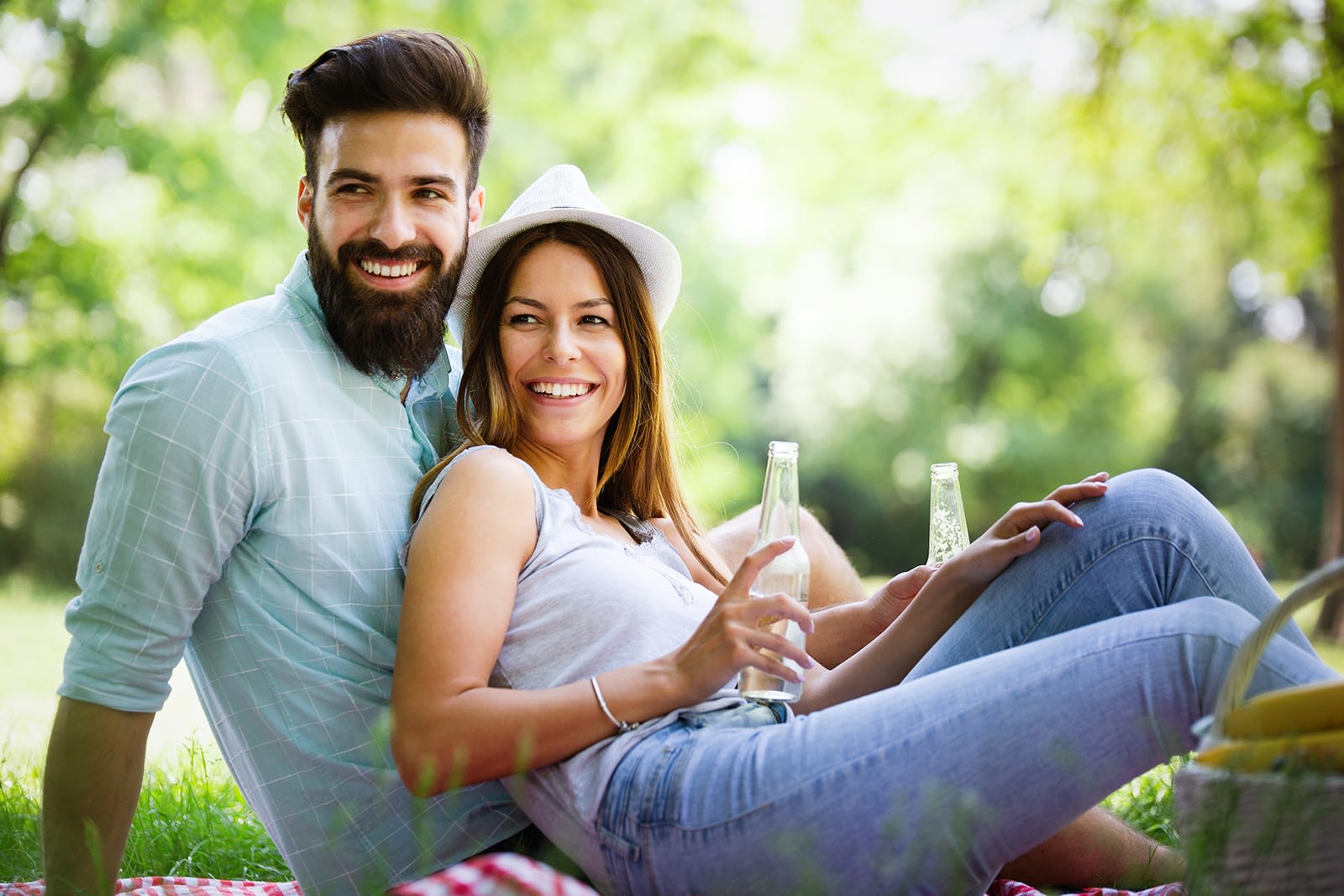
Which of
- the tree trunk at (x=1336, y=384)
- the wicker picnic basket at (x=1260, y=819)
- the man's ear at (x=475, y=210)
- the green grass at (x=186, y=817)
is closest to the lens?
the wicker picnic basket at (x=1260, y=819)

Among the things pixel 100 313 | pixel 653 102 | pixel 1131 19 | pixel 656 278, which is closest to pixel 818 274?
pixel 653 102

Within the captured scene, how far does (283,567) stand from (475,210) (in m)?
1.10

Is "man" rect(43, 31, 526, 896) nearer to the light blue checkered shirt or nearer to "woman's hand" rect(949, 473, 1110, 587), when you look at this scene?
the light blue checkered shirt

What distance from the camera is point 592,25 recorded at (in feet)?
46.3

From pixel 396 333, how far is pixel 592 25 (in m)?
12.3

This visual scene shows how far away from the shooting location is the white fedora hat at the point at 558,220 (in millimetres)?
2908

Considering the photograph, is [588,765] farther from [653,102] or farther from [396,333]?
[653,102]

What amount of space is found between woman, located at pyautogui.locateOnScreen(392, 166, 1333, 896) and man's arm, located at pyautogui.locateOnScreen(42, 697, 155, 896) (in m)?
0.59

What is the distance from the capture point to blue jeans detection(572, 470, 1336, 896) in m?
2.00

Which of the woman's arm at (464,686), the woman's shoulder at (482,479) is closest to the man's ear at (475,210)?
the woman's shoulder at (482,479)

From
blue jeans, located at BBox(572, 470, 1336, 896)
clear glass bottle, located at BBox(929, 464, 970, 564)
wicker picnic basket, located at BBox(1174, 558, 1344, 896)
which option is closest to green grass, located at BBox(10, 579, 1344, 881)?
clear glass bottle, located at BBox(929, 464, 970, 564)

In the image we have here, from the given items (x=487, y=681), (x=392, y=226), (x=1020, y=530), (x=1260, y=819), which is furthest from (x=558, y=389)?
(x=1260, y=819)

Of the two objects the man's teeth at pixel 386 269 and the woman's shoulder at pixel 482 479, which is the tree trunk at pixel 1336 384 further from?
the woman's shoulder at pixel 482 479

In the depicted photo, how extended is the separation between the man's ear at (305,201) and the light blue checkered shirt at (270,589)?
402 mm
